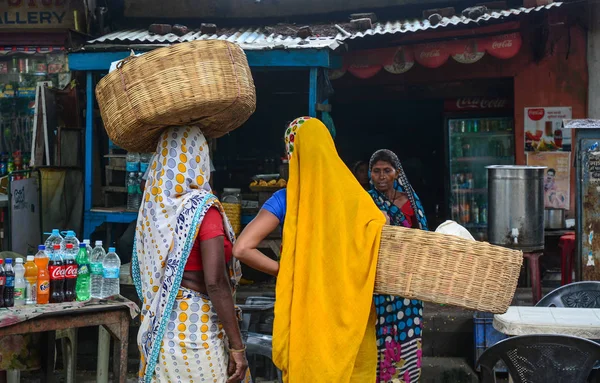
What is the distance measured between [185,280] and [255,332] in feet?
6.68

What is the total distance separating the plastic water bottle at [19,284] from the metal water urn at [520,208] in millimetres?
4188

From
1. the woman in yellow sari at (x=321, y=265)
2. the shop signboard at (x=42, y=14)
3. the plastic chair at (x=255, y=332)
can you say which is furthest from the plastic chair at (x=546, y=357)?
the shop signboard at (x=42, y=14)

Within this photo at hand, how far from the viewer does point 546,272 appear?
7902 mm

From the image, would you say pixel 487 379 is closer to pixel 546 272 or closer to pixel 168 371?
pixel 168 371

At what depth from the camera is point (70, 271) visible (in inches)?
154

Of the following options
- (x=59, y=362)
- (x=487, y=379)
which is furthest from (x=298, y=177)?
(x=59, y=362)

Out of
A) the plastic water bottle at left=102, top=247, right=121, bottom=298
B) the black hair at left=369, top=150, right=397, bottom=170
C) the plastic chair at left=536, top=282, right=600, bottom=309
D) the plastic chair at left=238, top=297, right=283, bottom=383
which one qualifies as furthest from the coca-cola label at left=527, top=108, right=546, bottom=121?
the plastic water bottle at left=102, top=247, right=121, bottom=298

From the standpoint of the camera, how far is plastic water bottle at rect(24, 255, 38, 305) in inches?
152

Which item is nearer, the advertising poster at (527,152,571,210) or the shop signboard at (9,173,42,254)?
the shop signboard at (9,173,42,254)

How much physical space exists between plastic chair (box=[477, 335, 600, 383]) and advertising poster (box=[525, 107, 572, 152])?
5.39 meters

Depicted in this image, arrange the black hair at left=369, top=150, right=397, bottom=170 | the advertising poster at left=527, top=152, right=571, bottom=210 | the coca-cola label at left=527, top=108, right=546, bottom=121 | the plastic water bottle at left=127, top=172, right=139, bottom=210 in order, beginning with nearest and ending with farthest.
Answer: the black hair at left=369, top=150, right=397, bottom=170
the plastic water bottle at left=127, top=172, right=139, bottom=210
the advertising poster at left=527, top=152, right=571, bottom=210
the coca-cola label at left=527, top=108, right=546, bottom=121

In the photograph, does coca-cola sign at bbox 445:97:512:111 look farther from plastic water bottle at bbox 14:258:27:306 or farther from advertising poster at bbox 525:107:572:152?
plastic water bottle at bbox 14:258:27:306

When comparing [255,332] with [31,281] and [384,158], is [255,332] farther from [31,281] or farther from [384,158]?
[31,281]

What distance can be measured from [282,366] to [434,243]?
3.08ft
